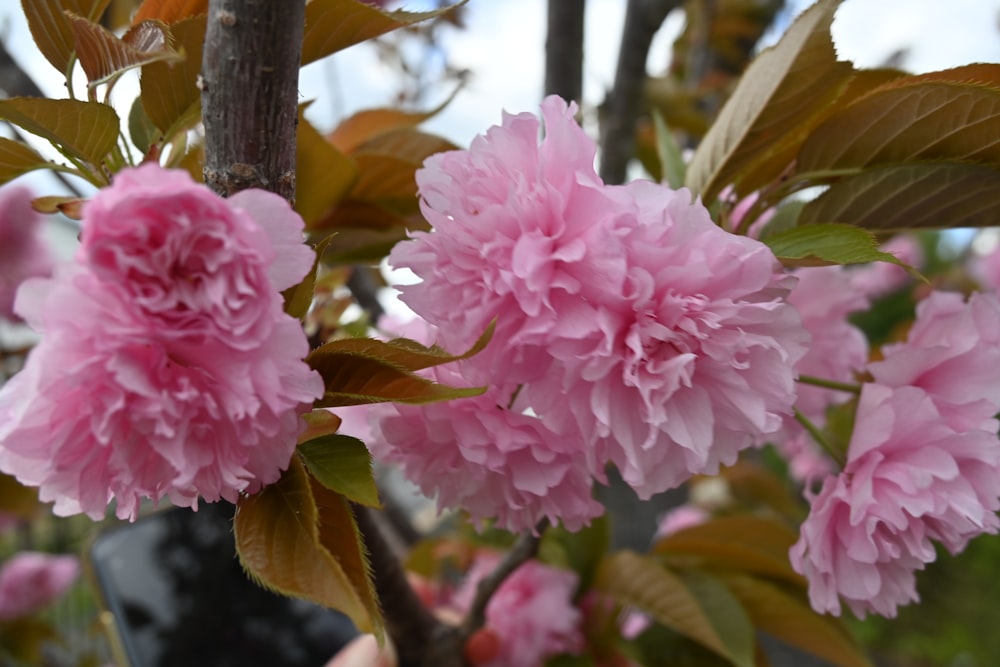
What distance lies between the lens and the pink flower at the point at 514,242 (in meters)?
0.34

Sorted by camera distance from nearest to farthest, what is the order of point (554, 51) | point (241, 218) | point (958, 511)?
point (241, 218), point (958, 511), point (554, 51)

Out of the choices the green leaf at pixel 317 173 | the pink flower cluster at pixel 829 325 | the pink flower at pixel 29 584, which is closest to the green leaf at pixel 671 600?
the pink flower cluster at pixel 829 325

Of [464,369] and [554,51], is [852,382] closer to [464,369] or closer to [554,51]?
[464,369]

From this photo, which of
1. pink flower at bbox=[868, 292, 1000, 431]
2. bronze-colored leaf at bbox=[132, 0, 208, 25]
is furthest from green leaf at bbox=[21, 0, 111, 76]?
pink flower at bbox=[868, 292, 1000, 431]

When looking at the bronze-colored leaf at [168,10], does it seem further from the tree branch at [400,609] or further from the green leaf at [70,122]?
the tree branch at [400,609]

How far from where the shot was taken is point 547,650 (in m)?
0.80

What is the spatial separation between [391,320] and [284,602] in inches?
21.2

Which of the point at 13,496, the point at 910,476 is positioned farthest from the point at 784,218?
the point at 13,496

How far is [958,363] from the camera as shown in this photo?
0.45 meters

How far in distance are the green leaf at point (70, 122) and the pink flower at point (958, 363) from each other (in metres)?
0.49

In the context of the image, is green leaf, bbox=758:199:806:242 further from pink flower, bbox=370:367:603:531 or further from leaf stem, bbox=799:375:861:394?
pink flower, bbox=370:367:603:531

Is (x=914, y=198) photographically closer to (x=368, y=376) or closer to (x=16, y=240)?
(x=368, y=376)

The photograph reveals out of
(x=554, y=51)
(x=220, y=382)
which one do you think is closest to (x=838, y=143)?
(x=220, y=382)

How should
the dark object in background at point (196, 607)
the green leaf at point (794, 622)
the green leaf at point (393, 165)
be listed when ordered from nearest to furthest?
1. the green leaf at point (393, 165)
2. the green leaf at point (794, 622)
3. the dark object in background at point (196, 607)
